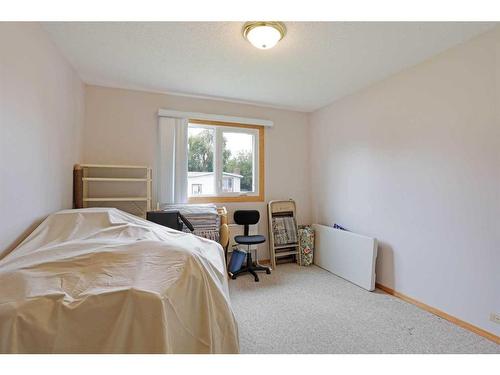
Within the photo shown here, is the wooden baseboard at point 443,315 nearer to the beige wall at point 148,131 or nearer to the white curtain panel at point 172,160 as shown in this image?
the beige wall at point 148,131

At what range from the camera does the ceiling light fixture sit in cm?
175

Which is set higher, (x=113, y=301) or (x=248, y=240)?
(x=113, y=301)

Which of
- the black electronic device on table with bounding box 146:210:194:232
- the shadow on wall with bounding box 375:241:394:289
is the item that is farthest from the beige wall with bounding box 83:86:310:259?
the shadow on wall with bounding box 375:241:394:289

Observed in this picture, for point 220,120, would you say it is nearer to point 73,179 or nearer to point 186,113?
point 186,113

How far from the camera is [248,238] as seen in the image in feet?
10.5

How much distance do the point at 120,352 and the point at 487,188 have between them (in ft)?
8.84

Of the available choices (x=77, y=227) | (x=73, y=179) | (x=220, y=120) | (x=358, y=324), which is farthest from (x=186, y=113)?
(x=358, y=324)

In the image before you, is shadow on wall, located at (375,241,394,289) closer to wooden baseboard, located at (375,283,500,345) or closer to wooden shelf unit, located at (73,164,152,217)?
wooden baseboard, located at (375,283,500,345)

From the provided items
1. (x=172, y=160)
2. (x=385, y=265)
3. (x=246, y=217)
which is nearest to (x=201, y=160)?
(x=172, y=160)

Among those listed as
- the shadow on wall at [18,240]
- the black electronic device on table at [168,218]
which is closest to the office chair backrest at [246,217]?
the black electronic device on table at [168,218]

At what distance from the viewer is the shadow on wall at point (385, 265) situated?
2705 mm

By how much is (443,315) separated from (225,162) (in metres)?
3.03

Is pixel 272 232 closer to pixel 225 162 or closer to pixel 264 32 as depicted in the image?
pixel 225 162

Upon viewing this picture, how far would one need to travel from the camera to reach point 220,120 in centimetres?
341
